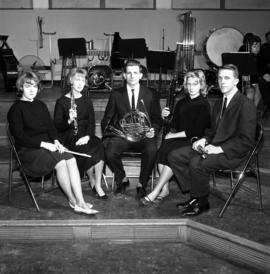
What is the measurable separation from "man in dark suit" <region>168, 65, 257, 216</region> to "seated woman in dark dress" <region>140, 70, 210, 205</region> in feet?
0.78

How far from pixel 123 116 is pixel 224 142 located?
1.10m

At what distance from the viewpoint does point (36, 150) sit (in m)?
3.93

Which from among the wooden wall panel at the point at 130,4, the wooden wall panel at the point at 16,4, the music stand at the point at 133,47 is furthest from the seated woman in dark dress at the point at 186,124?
the wooden wall panel at the point at 16,4

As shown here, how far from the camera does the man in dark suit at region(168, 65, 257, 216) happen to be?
372 centimetres

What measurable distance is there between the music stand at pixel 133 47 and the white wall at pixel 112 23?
2968 millimetres

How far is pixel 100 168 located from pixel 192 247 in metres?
1.23

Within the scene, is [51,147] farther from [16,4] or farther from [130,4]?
[16,4]

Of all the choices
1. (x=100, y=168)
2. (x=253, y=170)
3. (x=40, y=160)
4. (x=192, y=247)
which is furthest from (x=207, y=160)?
(x=40, y=160)

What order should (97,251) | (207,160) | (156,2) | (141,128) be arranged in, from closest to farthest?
(97,251)
(207,160)
(141,128)
(156,2)

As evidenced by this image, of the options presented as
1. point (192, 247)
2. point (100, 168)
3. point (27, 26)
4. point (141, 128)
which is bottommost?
point (192, 247)

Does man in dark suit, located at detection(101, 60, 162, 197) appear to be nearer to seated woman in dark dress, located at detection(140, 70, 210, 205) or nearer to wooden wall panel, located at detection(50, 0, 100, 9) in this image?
seated woman in dark dress, located at detection(140, 70, 210, 205)

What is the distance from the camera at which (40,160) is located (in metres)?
3.87

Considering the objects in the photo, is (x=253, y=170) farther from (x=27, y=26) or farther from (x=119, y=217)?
(x=27, y=26)

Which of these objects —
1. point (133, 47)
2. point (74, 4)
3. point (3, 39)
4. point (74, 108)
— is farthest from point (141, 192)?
point (74, 4)
